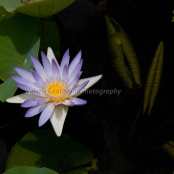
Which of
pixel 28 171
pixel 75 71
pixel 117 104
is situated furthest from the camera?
pixel 117 104

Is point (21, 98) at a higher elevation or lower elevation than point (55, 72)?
lower

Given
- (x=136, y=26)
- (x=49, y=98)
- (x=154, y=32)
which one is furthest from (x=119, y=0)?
(x=49, y=98)

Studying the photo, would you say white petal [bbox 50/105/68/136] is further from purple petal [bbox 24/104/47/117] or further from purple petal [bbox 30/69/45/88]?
purple petal [bbox 30/69/45/88]

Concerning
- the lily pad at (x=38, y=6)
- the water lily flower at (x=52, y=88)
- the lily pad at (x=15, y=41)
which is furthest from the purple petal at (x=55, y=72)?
the lily pad at (x=38, y=6)

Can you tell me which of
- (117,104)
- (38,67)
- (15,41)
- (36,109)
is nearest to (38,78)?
(38,67)

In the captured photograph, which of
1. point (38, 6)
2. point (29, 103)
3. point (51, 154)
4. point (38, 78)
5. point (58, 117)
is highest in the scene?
point (38, 6)

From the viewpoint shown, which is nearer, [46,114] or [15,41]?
[46,114]

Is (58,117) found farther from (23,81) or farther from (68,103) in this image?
(23,81)
